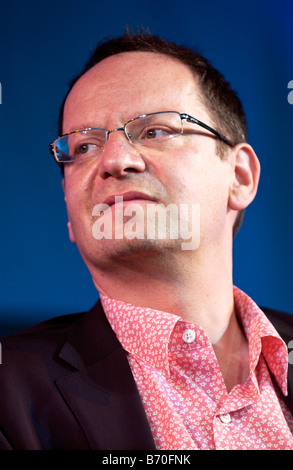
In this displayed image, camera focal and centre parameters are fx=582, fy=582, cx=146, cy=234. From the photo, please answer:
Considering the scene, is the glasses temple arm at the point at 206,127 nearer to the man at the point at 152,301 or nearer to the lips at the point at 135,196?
the man at the point at 152,301

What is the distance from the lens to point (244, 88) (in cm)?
216

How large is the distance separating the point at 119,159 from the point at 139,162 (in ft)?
0.16

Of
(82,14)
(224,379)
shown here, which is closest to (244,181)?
(224,379)

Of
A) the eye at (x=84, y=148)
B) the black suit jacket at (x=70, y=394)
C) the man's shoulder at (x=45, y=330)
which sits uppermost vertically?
the eye at (x=84, y=148)

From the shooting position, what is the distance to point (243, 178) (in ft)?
5.51

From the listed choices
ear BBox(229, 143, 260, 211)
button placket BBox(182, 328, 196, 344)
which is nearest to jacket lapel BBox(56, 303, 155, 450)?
button placket BBox(182, 328, 196, 344)

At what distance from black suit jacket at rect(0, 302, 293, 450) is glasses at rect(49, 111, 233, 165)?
0.47 meters

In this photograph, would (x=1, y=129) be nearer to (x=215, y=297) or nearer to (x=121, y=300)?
(x=121, y=300)

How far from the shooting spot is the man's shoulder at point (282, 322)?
1652 mm

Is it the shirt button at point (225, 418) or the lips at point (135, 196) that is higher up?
the lips at point (135, 196)

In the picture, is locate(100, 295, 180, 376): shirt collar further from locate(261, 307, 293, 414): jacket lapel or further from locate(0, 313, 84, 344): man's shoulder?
locate(261, 307, 293, 414): jacket lapel

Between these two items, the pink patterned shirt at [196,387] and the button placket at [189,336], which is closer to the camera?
the pink patterned shirt at [196,387]

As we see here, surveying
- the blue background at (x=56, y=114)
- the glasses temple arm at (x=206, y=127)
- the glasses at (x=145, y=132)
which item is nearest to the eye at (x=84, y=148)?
the glasses at (x=145, y=132)

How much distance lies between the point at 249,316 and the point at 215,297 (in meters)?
0.14
